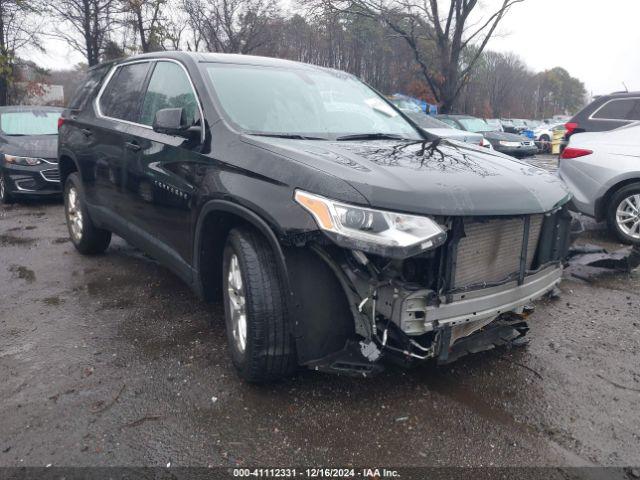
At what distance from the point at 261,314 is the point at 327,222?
2.07 ft

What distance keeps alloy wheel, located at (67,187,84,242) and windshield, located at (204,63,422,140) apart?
2576 mm

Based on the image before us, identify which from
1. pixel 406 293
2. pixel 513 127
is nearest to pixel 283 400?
pixel 406 293

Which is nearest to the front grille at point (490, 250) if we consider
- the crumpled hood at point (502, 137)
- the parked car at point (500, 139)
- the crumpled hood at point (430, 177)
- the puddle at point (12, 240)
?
the crumpled hood at point (430, 177)

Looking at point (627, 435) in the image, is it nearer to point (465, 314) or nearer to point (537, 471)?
point (537, 471)

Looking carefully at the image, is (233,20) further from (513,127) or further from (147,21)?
(513,127)

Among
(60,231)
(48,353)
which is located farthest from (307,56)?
(48,353)

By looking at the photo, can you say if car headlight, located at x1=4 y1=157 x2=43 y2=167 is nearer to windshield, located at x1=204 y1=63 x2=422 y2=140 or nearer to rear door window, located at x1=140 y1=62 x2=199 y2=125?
rear door window, located at x1=140 y1=62 x2=199 y2=125

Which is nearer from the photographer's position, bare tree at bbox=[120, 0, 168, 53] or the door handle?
the door handle

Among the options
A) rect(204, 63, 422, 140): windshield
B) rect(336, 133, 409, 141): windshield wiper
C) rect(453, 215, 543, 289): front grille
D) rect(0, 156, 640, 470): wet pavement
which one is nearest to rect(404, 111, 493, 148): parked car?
rect(204, 63, 422, 140): windshield

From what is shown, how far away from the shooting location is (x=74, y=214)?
543 cm

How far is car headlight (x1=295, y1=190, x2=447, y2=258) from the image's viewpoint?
2193mm

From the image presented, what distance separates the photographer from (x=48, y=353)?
331 cm

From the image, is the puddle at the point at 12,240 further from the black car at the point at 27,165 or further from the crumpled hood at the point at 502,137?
the crumpled hood at the point at 502,137

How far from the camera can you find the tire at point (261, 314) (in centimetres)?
258
